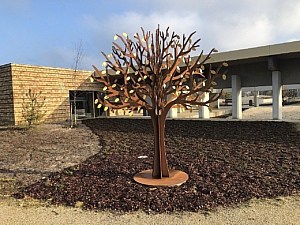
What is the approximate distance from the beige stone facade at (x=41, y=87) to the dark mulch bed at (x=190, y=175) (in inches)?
359

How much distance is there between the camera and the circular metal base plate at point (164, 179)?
17.8 ft

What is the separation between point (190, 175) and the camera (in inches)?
235

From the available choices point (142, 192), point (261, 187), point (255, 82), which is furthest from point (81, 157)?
point (255, 82)

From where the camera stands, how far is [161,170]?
19.0ft

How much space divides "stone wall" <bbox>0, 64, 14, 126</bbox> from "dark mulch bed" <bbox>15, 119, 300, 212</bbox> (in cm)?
922

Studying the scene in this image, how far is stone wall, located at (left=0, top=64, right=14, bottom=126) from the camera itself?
55.8 feet

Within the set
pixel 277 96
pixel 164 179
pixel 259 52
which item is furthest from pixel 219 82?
pixel 164 179

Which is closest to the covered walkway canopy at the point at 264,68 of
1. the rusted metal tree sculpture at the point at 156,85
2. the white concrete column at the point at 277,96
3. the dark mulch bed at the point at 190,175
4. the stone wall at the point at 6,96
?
the white concrete column at the point at 277,96

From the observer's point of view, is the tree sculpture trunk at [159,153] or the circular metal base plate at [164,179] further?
the tree sculpture trunk at [159,153]

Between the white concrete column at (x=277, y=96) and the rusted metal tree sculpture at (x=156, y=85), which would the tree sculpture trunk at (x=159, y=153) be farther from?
the white concrete column at (x=277, y=96)

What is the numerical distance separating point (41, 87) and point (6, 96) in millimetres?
2029

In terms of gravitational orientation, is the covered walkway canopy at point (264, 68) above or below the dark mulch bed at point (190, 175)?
above

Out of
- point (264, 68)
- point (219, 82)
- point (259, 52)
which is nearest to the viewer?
point (259, 52)

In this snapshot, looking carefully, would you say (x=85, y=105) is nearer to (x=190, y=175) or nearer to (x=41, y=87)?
(x=41, y=87)
